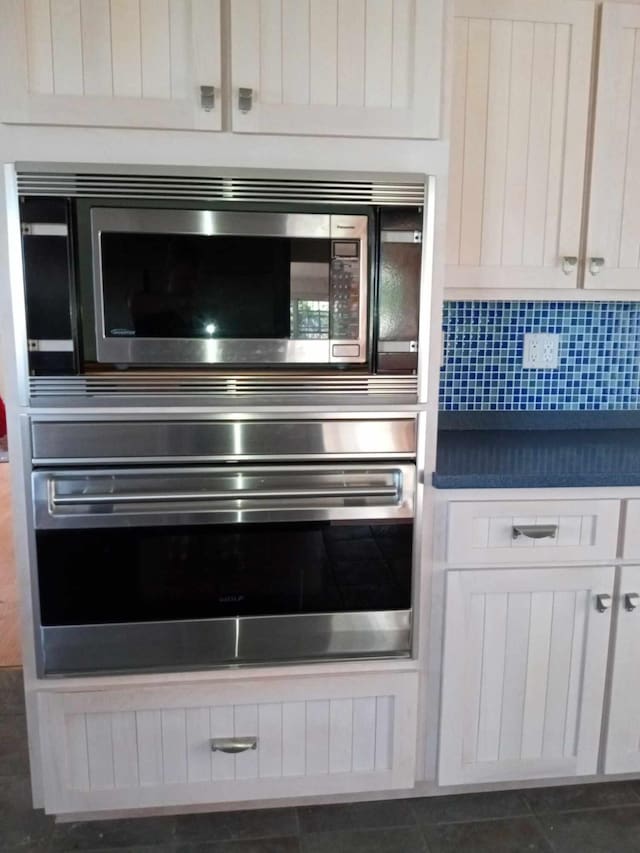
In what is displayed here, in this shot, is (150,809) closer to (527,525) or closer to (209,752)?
(209,752)

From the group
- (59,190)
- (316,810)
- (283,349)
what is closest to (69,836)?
(316,810)

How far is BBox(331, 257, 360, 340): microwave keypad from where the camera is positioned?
150 cm

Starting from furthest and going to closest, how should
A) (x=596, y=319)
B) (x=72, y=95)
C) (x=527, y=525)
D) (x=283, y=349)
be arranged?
(x=596, y=319)
(x=527, y=525)
(x=283, y=349)
(x=72, y=95)

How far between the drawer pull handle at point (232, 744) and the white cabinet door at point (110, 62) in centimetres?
143

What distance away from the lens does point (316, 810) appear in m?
1.75

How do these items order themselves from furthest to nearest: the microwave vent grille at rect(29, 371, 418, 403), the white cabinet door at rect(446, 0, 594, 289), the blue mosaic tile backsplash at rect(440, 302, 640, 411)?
1. the blue mosaic tile backsplash at rect(440, 302, 640, 411)
2. the white cabinet door at rect(446, 0, 594, 289)
3. the microwave vent grille at rect(29, 371, 418, 403)

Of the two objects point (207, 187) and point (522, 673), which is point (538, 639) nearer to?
point (522, 673)

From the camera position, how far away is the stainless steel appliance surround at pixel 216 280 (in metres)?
1.43

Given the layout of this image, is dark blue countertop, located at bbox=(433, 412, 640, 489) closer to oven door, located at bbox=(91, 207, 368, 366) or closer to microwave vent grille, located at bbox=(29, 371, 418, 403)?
microwave vent grille, located at bbox=(29, 371, 418, 403)

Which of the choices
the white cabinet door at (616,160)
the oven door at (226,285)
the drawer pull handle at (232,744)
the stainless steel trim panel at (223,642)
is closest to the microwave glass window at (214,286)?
the oven door at (226,285)

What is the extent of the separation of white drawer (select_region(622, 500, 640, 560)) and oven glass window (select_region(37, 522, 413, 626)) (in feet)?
1.78

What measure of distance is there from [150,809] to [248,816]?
0.83 ft

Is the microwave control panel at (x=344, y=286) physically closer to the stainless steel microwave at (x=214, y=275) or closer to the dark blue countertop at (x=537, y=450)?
the stainless steel microwave at (x=214, y=275)

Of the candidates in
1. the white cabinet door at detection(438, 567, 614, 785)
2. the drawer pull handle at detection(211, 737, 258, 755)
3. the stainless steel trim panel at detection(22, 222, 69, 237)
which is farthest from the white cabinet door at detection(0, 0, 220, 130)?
the drawer pull handle at detection(211, 737, 258, 755)
